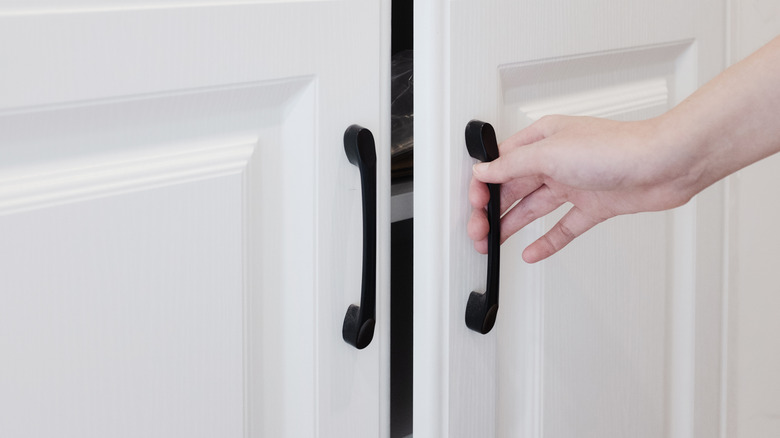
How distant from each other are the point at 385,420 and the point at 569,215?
0.22 m

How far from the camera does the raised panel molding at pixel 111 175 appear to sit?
40 centimetres

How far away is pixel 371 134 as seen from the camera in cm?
52

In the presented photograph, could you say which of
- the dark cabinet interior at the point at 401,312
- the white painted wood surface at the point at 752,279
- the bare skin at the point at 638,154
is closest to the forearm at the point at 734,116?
the bare skin at the point at 638,154

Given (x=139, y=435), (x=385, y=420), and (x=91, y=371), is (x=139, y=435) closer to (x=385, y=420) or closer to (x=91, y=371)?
(x=91, y=371)

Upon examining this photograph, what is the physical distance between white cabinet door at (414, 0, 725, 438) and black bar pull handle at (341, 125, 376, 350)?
0.17 ft

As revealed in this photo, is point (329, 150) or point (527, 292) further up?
point (329, 150)

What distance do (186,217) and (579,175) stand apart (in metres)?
0.28

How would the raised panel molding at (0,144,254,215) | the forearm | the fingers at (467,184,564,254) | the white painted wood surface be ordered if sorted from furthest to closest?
the white painted wood surface
the fingers at (467,184,564,254)
the forearm
the raised panel molding at (0,144,254,215)

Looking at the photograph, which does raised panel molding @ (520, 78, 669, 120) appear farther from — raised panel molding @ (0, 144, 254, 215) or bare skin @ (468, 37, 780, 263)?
raised panel molding @ (0, 144, 254, 215)

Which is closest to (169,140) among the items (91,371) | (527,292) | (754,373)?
(91,371)

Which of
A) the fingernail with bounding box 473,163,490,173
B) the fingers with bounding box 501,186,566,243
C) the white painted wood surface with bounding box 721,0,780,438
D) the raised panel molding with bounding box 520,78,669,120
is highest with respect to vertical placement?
the raised panel molding with bounding box 520,78,669,120

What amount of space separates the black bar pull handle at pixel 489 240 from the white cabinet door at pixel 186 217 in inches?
2.6

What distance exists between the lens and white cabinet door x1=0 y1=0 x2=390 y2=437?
0.40 metres

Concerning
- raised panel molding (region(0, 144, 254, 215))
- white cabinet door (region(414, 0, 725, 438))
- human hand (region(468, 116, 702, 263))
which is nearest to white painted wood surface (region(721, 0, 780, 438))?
white cabinet door (region(414, 0, 725, 438))
